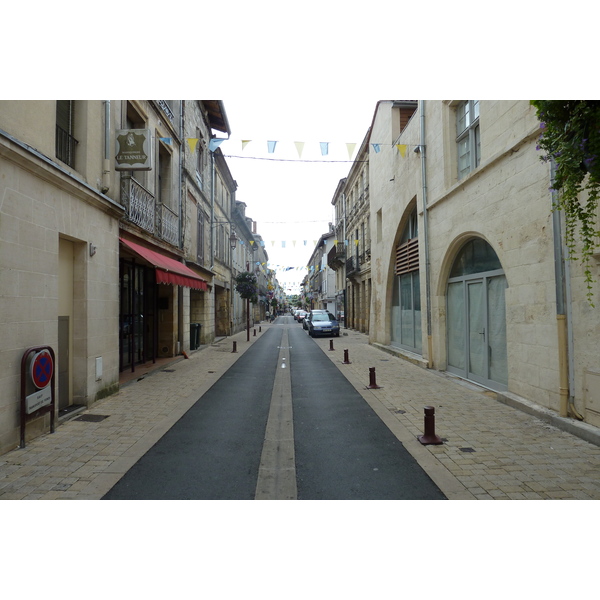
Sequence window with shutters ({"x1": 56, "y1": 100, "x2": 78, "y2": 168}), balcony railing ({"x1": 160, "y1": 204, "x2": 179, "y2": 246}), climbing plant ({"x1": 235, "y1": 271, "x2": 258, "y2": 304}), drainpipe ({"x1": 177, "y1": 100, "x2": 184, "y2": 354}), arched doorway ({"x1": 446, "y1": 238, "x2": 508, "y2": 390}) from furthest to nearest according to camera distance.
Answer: climbing plant ({"x1": 235, "y1": 271, "x2": 258, "y2": 304}) < drainpipe ({"x1": 177, "y1": 100, "x2": 184, "y2": 354}) < balcony railing ({"x1": 160, "y1": 204, "x2": 179, "y2": 246}) < arched doorway ({"x1": 446, "y1": 238, "x2": 508, "y2": 390}) < window with shutters ({"x1": 56, "y1": 100, "x2": 78, "y2": 168})

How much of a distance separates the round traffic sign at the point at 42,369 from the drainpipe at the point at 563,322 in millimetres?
7003

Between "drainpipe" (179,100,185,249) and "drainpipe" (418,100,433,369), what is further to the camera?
"drainpipe" (179,100,185,249)

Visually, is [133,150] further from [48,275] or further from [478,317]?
[478,317]

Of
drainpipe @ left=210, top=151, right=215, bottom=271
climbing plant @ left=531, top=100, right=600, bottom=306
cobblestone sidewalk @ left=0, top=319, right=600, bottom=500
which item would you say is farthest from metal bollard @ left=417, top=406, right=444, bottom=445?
drainpipe @ left=210, top=151, right=215, bottom=271

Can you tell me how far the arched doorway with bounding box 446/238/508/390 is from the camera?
282 inches

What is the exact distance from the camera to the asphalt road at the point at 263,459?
346 centimetres

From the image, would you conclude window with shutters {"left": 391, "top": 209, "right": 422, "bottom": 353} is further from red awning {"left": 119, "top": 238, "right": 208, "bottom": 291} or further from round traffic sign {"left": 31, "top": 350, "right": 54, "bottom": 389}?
round traffic sign {"left": 31, "top": 350, "right": 54, "bottom": 389}

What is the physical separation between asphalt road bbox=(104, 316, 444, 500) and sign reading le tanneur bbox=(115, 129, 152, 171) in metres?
4.68

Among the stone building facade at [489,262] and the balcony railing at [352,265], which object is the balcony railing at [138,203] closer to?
the stone building facade at [489,262]

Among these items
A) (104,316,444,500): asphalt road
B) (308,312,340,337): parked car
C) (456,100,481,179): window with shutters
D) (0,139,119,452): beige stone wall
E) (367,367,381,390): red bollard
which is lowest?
(104,316,444,500): asphalt road

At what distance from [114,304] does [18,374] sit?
287 centimetres

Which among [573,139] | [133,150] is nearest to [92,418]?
[133,150]

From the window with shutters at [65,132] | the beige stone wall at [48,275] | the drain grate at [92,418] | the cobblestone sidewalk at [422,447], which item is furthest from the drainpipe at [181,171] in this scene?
the drain grate at [92,418]

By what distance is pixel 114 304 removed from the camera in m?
7.39
